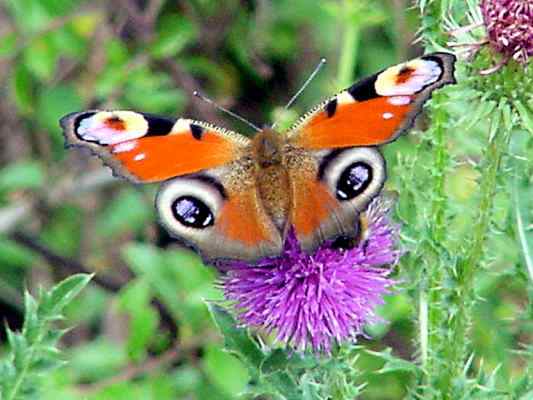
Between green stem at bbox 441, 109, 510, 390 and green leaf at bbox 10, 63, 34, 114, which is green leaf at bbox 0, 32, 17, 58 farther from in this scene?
green stem at bbox 441, 109, 510, 390

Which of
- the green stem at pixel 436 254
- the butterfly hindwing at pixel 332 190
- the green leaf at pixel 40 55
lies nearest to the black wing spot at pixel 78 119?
the butterfly hindwing at pixel 332 190

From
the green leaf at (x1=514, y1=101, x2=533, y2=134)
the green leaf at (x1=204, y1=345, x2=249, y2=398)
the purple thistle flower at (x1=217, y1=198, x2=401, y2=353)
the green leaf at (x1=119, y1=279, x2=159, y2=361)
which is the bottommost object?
the green leaf at (x1=204, y1=345, x2=249, y2=398)

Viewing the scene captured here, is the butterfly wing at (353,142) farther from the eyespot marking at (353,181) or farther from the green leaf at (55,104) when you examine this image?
the green leaf at (55,104)

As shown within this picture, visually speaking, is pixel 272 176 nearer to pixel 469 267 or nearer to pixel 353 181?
pixel 353 181

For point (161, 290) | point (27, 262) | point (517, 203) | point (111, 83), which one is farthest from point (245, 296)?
point (27, 262)

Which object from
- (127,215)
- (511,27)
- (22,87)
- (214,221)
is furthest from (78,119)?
(127,215)

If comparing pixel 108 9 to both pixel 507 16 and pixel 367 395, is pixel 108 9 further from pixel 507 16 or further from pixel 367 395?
pixel 507 16

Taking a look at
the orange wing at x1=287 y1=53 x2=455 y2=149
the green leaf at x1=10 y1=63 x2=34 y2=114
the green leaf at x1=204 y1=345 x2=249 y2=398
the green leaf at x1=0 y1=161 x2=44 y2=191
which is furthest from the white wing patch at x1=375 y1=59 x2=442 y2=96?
the green leaf at x1=0 y1=161 x2=44 y2=191
